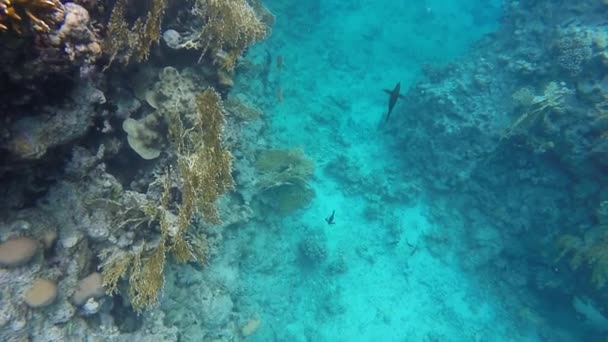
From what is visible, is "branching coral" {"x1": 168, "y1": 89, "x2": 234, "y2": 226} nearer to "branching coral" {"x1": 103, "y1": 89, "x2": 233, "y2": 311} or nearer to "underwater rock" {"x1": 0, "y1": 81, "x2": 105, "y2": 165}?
"branching coral" {"x1": 103, "y1": 89, "x2": 233, "y2": 311}

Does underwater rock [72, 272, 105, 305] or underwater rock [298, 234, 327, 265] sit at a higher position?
underwater rock [72, 272, 105, 305]

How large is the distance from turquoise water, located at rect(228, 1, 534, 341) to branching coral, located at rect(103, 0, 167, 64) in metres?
5.11

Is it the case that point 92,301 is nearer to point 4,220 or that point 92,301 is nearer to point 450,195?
point 4,220

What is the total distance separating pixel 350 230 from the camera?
10.8 meters

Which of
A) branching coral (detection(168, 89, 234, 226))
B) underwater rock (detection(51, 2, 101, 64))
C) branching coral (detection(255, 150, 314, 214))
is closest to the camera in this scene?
underwater rock (detection(51, 2, 101, 64))

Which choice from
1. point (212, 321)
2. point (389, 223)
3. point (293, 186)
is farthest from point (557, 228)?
point (212, 321)

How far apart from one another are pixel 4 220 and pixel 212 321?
166 inches

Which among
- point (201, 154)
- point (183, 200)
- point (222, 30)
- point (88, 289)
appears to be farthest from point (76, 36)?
point (88, 289)

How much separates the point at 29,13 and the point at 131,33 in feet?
4.63

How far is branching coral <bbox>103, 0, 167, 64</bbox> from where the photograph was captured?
3571mm

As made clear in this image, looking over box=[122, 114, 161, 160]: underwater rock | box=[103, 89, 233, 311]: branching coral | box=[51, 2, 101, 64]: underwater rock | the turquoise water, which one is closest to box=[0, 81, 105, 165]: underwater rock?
box=[51, 2, 101, 64]: underwater rock

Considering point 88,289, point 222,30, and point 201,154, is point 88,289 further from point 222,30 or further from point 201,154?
point 222,30

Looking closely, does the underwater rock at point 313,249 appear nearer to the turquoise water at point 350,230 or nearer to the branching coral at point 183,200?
the turquoise water at point 350,230

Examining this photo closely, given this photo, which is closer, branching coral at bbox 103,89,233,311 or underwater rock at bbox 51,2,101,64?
underwater rock at bbox 51,2,101,64
